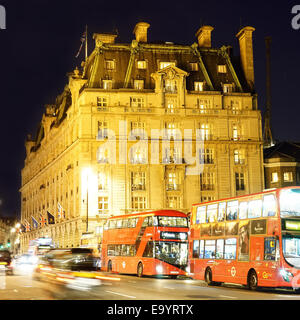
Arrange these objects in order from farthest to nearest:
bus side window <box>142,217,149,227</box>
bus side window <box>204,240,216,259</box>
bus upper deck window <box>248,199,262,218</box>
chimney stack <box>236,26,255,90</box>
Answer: chimney stack <box>236,26,255,90</box>, bus side window <box>142,217,149,227</box>, bus side window <box>204,240,216,259</box>, bus upper deck window <box>248,199,262,218</box>

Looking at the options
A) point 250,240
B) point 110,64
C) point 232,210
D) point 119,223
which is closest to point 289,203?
point 250,240

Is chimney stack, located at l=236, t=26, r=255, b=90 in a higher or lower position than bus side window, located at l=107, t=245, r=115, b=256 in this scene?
higher

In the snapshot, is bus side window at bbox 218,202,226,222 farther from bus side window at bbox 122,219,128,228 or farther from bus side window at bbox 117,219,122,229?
bus side window at bbox 117,219,122,229

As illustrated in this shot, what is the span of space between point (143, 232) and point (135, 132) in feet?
106

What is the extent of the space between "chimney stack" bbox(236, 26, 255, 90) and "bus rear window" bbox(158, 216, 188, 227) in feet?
138

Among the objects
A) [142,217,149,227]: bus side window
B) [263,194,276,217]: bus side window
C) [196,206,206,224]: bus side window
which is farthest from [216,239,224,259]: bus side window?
[142,217,149,227]: bus side window

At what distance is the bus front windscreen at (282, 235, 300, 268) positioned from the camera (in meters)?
26.4

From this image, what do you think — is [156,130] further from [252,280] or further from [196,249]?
[252,280]

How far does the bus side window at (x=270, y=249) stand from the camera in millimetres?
27016

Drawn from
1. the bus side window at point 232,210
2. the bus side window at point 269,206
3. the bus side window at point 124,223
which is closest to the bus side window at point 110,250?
the bus side window at point 124,223

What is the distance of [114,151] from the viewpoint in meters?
71.6

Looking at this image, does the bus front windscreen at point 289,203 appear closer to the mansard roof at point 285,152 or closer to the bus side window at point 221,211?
the bus side window at point 221,211
